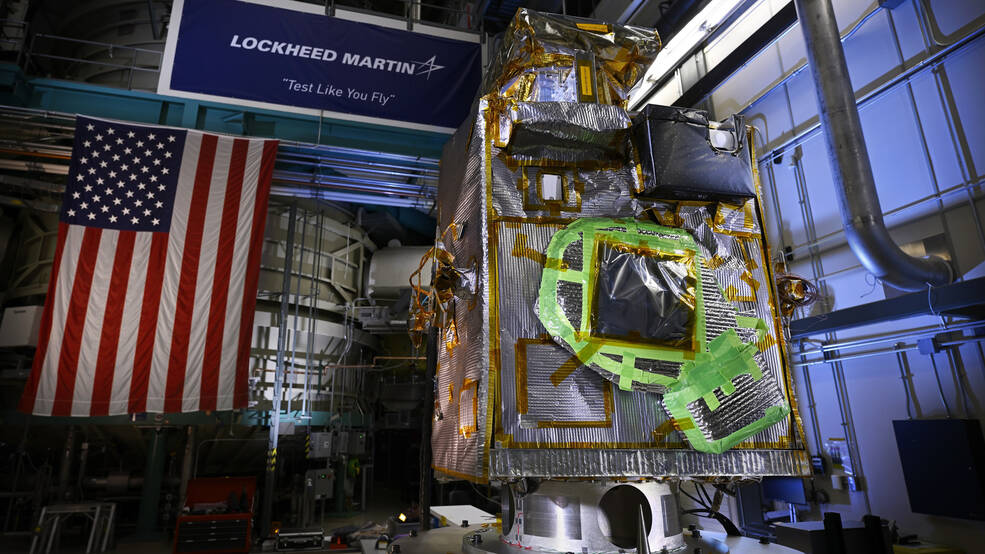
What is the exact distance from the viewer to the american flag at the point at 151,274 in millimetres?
8586

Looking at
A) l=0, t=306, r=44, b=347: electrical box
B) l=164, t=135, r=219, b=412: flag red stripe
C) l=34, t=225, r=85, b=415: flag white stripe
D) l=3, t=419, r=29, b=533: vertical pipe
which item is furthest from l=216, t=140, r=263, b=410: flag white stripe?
l=3, t=419, r=29, b=533: vertical pipe

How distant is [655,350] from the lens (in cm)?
300

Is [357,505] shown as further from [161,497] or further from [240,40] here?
[240,40]

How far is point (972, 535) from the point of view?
4477mm

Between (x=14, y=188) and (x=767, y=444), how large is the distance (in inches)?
596

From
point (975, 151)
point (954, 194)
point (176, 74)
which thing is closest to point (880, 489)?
point (954, 194)

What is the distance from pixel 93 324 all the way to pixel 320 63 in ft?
18.7

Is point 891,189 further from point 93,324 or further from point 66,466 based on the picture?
point 66,466

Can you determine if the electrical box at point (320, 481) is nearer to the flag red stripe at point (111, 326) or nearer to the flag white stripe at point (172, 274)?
the flag white stripe at point (172, 274)

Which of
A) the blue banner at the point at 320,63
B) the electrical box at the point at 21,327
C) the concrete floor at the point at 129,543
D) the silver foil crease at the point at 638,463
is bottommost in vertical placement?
the concrete floor at the point at 129,543

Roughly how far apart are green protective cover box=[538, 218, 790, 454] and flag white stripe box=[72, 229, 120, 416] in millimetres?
8854

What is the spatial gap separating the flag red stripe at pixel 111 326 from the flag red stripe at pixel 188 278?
828 mm

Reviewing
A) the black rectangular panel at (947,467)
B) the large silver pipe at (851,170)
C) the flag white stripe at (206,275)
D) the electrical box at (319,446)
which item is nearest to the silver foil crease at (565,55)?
the large silver pipe at (851,170)

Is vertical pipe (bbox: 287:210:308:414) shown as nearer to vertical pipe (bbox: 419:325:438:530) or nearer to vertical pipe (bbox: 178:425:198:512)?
vertical pipe (bbox: 178:425:198:512)
